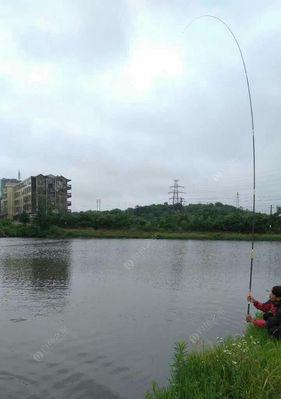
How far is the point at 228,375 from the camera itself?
860cm

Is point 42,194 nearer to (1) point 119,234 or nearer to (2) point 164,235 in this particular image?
(1) point 119,234

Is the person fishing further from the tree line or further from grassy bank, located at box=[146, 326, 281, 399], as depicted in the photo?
the tree line

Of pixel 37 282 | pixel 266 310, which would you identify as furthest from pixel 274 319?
pixel 37 282

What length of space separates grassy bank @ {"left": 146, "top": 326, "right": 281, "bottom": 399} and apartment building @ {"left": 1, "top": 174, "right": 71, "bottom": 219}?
402 ft

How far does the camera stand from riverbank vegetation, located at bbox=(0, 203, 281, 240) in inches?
4449

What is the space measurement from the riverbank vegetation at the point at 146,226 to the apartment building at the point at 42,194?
10.6 metres

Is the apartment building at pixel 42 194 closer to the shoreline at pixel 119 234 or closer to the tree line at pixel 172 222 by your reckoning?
the tree line at pixel 172 222

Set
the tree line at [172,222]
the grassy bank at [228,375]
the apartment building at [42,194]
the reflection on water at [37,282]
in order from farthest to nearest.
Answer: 1. the apartment building at [42,194]
2. the tree line at [172,222]
3. the reflection on water at [37,282]
4. the grassy bank at [228,375]

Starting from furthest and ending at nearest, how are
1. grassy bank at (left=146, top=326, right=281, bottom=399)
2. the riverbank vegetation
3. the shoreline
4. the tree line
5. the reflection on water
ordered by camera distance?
the tree line < the riverbank vegetation < the shoreline < the reflection on water < grassy bank at (left=146, top=326, right=281, bottom=399)

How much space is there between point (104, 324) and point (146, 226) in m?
104

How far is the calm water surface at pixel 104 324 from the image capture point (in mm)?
11062

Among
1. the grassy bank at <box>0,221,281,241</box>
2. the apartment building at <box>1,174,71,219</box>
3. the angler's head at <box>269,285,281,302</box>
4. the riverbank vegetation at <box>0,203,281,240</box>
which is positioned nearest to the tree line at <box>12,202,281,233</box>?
the riverbank vegetation at <box>0,203,281,240</box>

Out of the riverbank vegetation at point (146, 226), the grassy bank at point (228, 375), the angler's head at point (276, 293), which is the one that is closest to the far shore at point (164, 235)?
the riverbank vegetation at point (146, 226)

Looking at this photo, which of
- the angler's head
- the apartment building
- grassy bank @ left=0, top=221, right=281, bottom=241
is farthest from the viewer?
the apartment building
